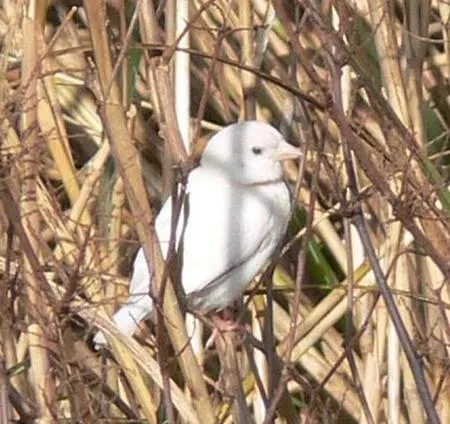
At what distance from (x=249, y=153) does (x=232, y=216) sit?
86mm

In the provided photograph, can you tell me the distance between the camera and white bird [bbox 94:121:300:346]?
6.34 feet

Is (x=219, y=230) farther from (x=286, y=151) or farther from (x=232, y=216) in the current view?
(x=286, y=151)

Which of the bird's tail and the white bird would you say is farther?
the white bird

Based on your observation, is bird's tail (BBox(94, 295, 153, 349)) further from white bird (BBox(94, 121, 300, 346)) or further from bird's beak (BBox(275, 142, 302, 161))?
bird's beak (BBox(275, 142, 302, 161))

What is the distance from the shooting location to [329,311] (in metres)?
1.92

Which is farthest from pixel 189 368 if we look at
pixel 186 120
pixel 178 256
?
pixel 186 120

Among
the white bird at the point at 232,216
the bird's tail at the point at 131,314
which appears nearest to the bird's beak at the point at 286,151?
the white bird at the point at 232,216

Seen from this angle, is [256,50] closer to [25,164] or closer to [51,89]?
[51,89]

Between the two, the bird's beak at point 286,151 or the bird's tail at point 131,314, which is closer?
the bird's tail at point 131,314

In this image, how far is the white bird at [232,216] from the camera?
1.93m

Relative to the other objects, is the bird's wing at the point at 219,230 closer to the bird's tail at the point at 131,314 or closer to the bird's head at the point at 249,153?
the bird's head at the point at 249,153

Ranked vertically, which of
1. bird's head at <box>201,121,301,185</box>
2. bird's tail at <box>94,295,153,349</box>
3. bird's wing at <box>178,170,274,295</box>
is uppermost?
bird's head at <box>201,121,301,185</box>

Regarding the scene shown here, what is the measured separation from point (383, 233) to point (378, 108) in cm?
60

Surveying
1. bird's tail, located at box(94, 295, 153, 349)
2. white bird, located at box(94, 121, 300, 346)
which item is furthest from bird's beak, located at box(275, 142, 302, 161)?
bird's tail, located at box(94, 295, 153, 349)
